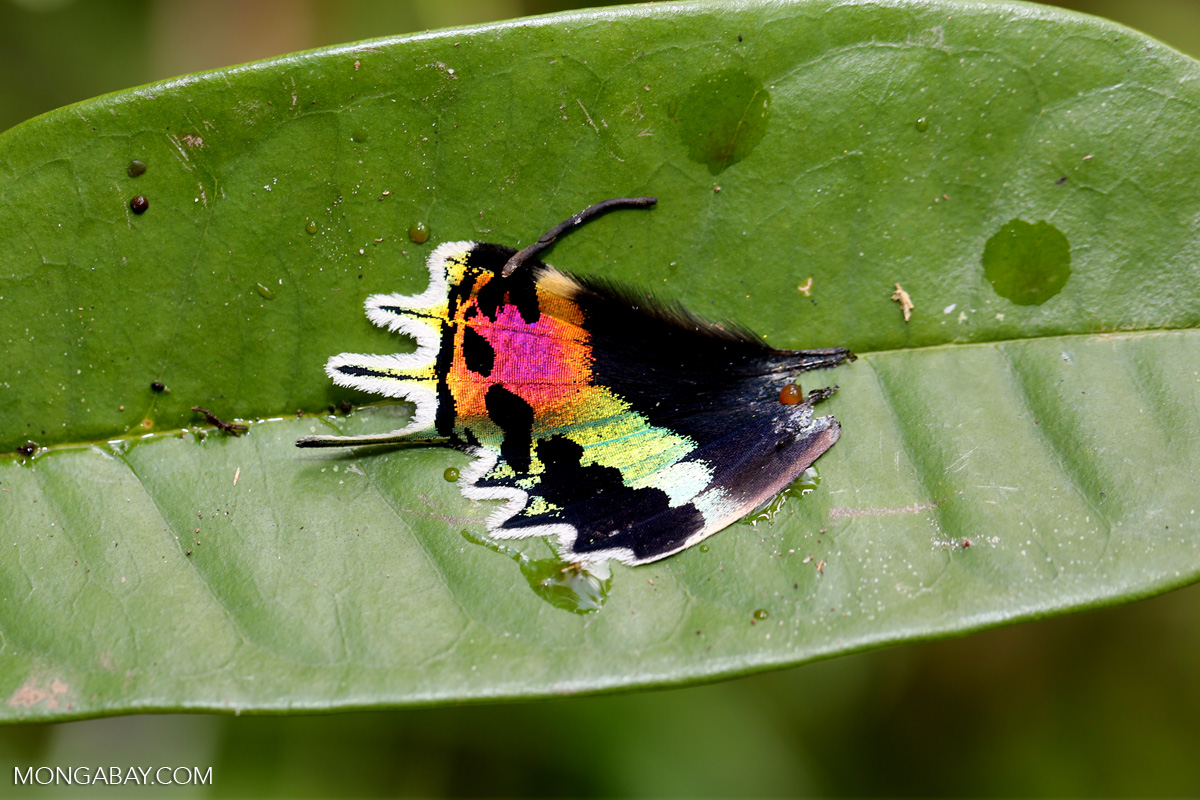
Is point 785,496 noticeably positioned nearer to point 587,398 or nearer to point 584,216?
point 587,398

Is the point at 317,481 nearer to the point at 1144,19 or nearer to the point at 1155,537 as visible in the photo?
the point at 1155,537

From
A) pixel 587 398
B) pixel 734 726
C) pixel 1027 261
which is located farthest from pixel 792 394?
pixel 734 726

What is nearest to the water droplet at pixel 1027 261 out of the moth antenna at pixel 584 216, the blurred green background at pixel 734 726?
the moth antenna at pixel 584 216

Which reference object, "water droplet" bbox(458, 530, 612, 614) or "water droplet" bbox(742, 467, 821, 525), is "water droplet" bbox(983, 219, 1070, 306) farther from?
"water droplet" bbox(458, 530, 612, 614)

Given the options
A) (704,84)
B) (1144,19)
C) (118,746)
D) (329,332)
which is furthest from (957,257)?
(118,746)

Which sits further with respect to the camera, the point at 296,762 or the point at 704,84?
the point at 296,762
